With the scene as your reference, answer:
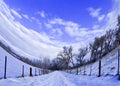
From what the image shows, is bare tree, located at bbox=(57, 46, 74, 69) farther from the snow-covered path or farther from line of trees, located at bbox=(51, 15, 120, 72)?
the snow-covered path

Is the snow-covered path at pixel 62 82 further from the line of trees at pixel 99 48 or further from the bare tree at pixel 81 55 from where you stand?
the bare tree at pixel 81 55

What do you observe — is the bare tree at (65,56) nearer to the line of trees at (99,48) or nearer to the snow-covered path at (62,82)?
the line of trees at (99,48)

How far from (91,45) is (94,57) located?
281 inches

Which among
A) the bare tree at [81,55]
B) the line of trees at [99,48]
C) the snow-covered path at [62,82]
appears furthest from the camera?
the bare tree at [81,55]

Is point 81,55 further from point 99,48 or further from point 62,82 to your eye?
point 62,82

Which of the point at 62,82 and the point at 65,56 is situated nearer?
the point at 62,82

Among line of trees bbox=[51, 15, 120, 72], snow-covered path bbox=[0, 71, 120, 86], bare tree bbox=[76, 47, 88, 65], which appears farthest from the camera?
bare tree bbox=[76, 47, 88, 65]

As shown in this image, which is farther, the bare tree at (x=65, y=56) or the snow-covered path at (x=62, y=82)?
the bare tree at (x=65, y=56)

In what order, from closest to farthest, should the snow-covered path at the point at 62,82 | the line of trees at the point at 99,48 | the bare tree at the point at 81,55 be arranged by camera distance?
the snow-covered path at the point at 62,82
the line of trees at the point at 99,48
the bare tree at the point at 81,55

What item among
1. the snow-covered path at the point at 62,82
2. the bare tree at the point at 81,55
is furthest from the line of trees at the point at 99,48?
the snow-covered path at the point at 62,82

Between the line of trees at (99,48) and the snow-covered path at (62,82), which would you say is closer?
the snow-covered path at (62,82)

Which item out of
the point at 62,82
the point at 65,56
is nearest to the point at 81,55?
the point at 65,56

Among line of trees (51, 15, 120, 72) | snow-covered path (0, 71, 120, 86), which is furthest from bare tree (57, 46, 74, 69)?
snow-covered path (0, 71, 120, 86)

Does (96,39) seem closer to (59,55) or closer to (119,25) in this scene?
(59,55)
